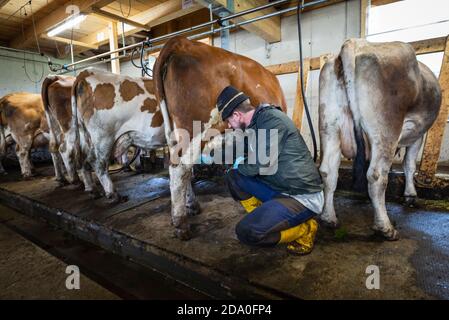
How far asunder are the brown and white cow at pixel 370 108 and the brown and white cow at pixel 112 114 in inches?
86.3

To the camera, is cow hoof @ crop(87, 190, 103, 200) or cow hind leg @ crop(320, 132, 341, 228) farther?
cow hoof @ crop(87, 190, 103, 200)

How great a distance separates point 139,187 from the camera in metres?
4.26

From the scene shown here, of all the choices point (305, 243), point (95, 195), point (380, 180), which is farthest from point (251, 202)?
point (95, 195)

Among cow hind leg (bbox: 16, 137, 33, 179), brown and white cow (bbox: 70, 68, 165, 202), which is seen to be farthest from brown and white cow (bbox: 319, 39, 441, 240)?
cow hind leg (bbox: 16, 137, 33, 179)

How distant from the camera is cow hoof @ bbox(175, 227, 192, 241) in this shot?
232 cm

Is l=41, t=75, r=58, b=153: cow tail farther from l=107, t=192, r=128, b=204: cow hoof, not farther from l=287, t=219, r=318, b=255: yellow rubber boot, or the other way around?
l=287, t=219, r=318, b=255: yellow rubber boot

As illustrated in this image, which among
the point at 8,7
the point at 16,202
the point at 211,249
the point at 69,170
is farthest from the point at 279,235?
the point at 8,7

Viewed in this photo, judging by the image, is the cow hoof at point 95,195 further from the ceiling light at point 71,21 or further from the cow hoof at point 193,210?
the ceiling light at point 71,21

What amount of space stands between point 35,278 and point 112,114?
1983 mm

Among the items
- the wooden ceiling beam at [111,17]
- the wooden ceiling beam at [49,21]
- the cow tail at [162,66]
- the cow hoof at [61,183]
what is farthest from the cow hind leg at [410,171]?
the wooden ceiling beam at [111,17]

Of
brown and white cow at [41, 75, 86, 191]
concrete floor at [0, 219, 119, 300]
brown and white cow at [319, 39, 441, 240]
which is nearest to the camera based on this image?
concrete floor at [0, 219, 119, 300]

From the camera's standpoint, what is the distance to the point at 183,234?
91.5 inches

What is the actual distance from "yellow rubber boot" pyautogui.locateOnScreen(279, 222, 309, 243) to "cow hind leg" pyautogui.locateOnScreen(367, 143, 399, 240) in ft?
2.06
